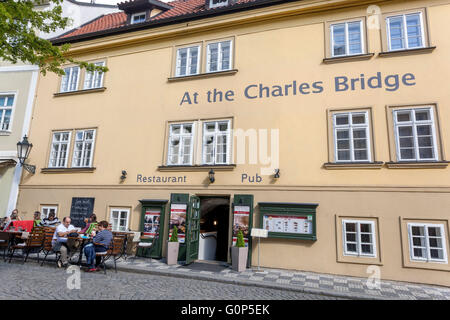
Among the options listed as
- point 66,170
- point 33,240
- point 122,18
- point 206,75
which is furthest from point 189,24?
point 33,240

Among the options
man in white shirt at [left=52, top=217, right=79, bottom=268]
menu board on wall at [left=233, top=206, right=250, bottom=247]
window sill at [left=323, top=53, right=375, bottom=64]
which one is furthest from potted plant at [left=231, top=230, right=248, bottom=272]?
window sill at [left=323, top=53, right=375, bottom=64]

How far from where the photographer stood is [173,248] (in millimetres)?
8930

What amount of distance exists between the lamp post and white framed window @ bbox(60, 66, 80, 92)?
2583 mm

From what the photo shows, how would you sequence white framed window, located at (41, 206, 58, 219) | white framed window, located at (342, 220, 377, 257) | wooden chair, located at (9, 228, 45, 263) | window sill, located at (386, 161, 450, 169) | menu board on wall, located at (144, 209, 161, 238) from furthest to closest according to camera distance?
white framed window, located at (41, 206, 58, 219)
menu board on wall, located at (144, 209, 161, 238)
wooden chair, located at (9, 228, 45, 263)
white framed window, located at (342, 220, 377, 257)
window sill, located at (386, 161, 450, 169)

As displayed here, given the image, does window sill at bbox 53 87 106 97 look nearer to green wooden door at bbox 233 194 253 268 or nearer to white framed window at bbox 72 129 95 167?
white framed window at bbox 72 129 95 167

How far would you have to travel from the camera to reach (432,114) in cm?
811

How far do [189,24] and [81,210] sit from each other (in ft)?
26.1

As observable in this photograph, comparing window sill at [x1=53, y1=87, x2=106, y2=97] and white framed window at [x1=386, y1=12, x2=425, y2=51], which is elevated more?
white framed window at [x1=386, y1=12, x2=425, y2=51]

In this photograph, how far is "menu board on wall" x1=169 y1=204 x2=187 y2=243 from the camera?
377 inches

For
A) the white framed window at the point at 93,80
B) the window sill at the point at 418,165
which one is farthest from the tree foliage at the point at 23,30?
the window sill at the point at 418,165

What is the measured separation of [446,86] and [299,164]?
444cm

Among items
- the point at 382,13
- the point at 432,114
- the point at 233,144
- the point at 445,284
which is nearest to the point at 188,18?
the point at 233,144

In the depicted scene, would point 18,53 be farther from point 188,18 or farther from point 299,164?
point 299,164
